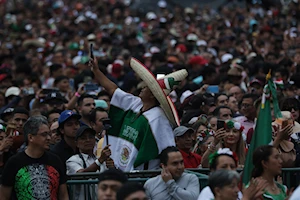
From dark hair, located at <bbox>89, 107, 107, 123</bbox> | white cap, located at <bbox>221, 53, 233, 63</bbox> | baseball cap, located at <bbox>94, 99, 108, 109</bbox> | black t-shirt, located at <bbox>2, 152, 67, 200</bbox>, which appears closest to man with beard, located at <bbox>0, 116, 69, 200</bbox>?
black t-shirt, located at <bbox>2, 152, 67, 200</bbox>

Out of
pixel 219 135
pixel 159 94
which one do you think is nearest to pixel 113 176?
pixel 159 94

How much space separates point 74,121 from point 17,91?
5.08m

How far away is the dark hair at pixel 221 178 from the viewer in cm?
862

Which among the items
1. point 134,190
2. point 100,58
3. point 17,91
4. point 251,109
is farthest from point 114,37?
point 134,190

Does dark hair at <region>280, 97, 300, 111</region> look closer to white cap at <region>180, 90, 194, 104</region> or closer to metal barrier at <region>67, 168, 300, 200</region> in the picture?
white cap at <region>180, 90, 194, 104</region>

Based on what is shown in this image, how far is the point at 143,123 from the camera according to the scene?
35.1 ft

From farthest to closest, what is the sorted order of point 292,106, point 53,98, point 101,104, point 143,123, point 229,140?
point 53,98 → point 101,104 → point 292,106 → point 229,140 → point 143,123

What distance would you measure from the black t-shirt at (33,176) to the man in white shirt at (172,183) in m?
0.94

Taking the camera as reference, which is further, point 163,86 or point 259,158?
point 163,86

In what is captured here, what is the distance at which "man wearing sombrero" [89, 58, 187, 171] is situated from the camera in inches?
420

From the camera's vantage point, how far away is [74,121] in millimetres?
11977

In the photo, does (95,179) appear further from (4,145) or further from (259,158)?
(259,158)

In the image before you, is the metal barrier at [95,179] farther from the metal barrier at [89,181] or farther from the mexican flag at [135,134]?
the mexican flag at [135,134]

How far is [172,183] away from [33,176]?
141 cm
